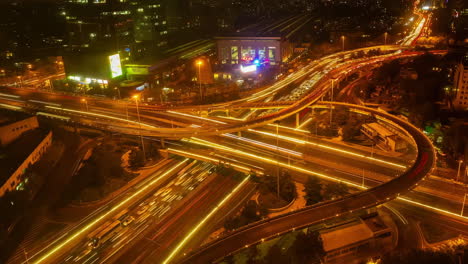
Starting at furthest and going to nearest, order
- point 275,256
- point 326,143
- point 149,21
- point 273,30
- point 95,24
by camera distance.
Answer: point 149,21, point 273,30, point 95,24, point 326,143, point 275,256

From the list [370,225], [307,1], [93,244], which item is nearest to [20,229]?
[93,244]

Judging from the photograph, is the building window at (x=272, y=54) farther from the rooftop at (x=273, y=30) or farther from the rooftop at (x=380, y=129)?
the rooftop at (x=380, y=129)

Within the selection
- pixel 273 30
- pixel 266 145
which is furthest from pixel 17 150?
pixel 273 30

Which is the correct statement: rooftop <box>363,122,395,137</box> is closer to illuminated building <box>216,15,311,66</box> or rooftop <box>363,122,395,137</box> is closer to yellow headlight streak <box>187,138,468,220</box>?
yellow headlight streak <box>187,138,468,220</box>

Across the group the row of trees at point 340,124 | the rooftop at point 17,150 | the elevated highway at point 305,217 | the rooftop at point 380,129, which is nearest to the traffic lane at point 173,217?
the elevated highway at point 305,217

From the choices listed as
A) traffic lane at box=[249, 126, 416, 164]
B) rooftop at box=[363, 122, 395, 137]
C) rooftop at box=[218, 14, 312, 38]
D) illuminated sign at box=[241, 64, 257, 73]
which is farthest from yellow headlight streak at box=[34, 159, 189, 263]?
rooftop at box=[218, 14, 312, 38]

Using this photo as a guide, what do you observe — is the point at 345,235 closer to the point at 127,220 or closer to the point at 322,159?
the point at 322,159
